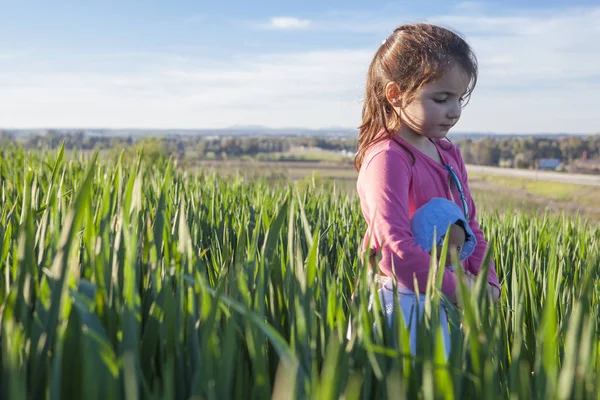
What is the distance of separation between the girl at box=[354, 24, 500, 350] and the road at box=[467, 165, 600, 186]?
6736cm

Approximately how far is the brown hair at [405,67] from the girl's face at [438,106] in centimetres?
2

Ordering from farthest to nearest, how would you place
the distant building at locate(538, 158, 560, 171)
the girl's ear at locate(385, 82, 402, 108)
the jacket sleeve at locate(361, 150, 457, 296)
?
1. the distant building at locate(538, 158, 560, 171)
2. the girl's ear at locate(385, 82, 402, 108)
3. the jacket sleeve at locate(361, 150, 457, 296)

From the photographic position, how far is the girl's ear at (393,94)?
5.52ft

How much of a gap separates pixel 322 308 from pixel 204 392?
299 mm

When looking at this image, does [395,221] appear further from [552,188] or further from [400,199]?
[552,188]

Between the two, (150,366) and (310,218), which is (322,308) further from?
(310,218)

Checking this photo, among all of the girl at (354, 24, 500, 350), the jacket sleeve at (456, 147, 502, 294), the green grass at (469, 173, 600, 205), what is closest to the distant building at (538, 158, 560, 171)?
the green grass at (469, 173, 600, 205)

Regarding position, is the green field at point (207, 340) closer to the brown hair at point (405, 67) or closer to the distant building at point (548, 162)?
the brown hair at point (405, 67)

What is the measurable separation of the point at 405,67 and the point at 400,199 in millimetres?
384

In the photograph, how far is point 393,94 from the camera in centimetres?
170

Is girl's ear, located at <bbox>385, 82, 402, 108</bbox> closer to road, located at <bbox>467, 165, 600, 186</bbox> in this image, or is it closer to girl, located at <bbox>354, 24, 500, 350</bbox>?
girl, located at <bbox>354, 24, 500, 350</bbox>

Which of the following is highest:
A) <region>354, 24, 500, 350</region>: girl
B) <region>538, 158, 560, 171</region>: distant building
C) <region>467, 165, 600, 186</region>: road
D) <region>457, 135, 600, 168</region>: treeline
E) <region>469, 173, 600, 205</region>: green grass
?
<region>354, 24, 500, 350</region>: girl

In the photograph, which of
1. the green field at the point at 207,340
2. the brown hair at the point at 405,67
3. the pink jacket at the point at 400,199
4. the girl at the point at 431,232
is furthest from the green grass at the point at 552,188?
the green field at the point at 207,340

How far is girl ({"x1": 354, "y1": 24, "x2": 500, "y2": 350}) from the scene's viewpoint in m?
1.46
